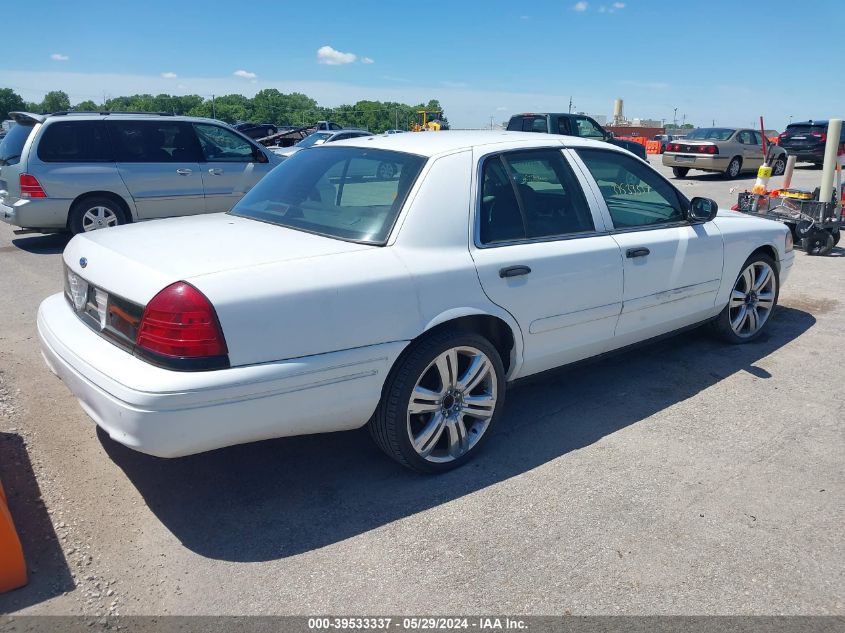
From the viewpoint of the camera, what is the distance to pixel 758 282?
5371mm

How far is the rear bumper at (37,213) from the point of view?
8.48 m

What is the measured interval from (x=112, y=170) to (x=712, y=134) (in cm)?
1749

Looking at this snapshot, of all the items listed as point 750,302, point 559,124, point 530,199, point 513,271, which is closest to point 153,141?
point 530,199

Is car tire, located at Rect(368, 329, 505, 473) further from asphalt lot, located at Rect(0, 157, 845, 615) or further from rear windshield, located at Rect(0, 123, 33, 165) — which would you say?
rear windshield, located at Rect(0, 123, 33, 165)

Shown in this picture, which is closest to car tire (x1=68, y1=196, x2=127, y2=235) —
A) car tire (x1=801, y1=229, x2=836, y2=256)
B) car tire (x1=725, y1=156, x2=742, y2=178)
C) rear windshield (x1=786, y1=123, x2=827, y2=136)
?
car tire (x1=801, y1=229, x2=836, y2=256)

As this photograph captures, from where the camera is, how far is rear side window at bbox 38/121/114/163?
858 cm

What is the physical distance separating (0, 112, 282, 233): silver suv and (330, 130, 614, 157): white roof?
5.83 meters

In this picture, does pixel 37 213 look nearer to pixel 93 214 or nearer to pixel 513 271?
pixel 93 214

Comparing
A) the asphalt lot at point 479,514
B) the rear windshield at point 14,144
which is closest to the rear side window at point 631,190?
the asphalt lot at point 479,514

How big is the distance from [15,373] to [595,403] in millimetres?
3821

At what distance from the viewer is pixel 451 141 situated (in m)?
3.83

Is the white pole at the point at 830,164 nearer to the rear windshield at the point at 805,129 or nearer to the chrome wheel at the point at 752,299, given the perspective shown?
the chrome wheel at the point at 752,299

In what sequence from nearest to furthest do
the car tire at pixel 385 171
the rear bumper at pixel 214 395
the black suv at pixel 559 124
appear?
the rear bumper at pixel 214 395 → the car tire at pixel 385 171 → the black suv at pixel 559 124

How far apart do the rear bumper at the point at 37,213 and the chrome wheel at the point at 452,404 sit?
23.4 feet
